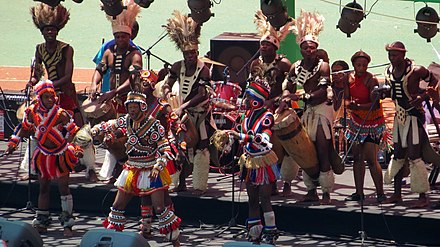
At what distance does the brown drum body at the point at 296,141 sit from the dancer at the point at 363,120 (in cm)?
45

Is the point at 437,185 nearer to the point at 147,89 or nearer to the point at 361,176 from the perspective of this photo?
the point at 361,176

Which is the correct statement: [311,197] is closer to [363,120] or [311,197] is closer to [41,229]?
[363,120]

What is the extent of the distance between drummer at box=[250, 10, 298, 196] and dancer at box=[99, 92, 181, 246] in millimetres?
1137

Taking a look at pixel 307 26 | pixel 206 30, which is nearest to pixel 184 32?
pixel 307 26

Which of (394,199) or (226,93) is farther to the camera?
(226,93)

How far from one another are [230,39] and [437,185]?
370 cm

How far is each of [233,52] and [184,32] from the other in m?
2.89

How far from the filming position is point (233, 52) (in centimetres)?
1509

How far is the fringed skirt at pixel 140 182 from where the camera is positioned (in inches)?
426

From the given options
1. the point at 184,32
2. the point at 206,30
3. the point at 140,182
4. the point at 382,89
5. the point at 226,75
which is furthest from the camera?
the point at 206,30

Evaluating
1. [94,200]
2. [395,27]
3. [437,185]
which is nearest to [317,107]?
[437,185]

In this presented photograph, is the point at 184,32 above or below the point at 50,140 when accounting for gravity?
above

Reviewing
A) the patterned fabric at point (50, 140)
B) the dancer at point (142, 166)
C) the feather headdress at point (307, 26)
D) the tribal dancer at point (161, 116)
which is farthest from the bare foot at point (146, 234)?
the feather headdress at point (307, 26)

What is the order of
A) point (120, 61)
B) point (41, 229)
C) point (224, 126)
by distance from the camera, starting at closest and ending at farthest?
point (41, 229) → point (120, 61) → point (224, 126)
